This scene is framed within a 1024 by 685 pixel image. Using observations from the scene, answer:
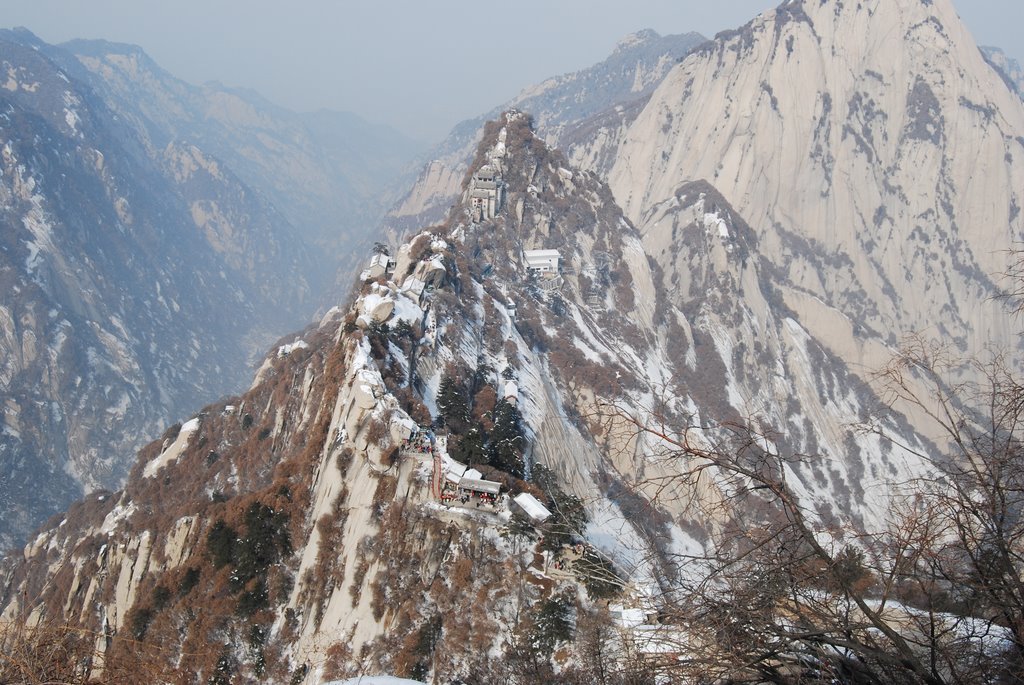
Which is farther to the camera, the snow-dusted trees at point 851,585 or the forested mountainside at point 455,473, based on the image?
the forested mountainside at point 455,473

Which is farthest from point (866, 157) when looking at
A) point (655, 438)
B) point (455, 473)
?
point (455, 473)

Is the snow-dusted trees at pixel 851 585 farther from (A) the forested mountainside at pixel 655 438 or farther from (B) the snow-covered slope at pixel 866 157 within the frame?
(B) the snow-covered slope at pixel 866 157

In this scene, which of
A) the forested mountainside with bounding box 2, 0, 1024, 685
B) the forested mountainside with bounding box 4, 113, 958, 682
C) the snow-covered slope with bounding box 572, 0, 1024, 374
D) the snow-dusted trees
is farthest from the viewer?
the snow-covered slope with bounding box 572, 0, 1024, 374

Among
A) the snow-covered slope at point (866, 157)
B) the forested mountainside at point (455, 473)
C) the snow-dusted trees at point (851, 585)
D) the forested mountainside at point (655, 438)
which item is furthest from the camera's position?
the snow-covered slope at point (866, 157)

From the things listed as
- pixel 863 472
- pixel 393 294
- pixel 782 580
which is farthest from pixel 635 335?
pixel 782 580

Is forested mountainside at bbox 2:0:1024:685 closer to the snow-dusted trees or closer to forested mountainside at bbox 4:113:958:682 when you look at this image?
the snow-dusted trees

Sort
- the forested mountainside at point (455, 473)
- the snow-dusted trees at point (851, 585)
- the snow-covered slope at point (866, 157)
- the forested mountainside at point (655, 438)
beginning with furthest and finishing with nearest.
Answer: the snow-covered slope at point (866, 157)
the forested mountainside at point (455, 473)
the forested mountainside at point (655, 438)
the snow-dusted trees at point (851, 585)

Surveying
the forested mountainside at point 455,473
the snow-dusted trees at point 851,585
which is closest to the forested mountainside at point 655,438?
the snow-dusted trees at point 851,585

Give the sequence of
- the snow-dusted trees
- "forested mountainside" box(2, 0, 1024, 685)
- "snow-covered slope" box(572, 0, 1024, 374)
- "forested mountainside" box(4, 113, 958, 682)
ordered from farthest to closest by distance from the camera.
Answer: "snow-covered slope" box(572, 0, 1024, 374)
"forested mountainside" box(4, 113, 958, 682)
"forested mountainside" box(2, 0, 1024, 685)
the snow-dusted trees

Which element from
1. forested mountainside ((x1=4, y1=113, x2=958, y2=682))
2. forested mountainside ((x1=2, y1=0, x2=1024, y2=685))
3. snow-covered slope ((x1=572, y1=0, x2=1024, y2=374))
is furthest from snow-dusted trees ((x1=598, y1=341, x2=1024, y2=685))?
snow-covered slope ((x1=572, y1=0, x2=1024, y2=374))

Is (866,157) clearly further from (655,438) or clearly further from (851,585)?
(851,585)

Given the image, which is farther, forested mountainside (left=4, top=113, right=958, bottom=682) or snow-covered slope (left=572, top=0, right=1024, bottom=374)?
snow-covered slope (left=572, top=0, right=1024, bottom=374)
